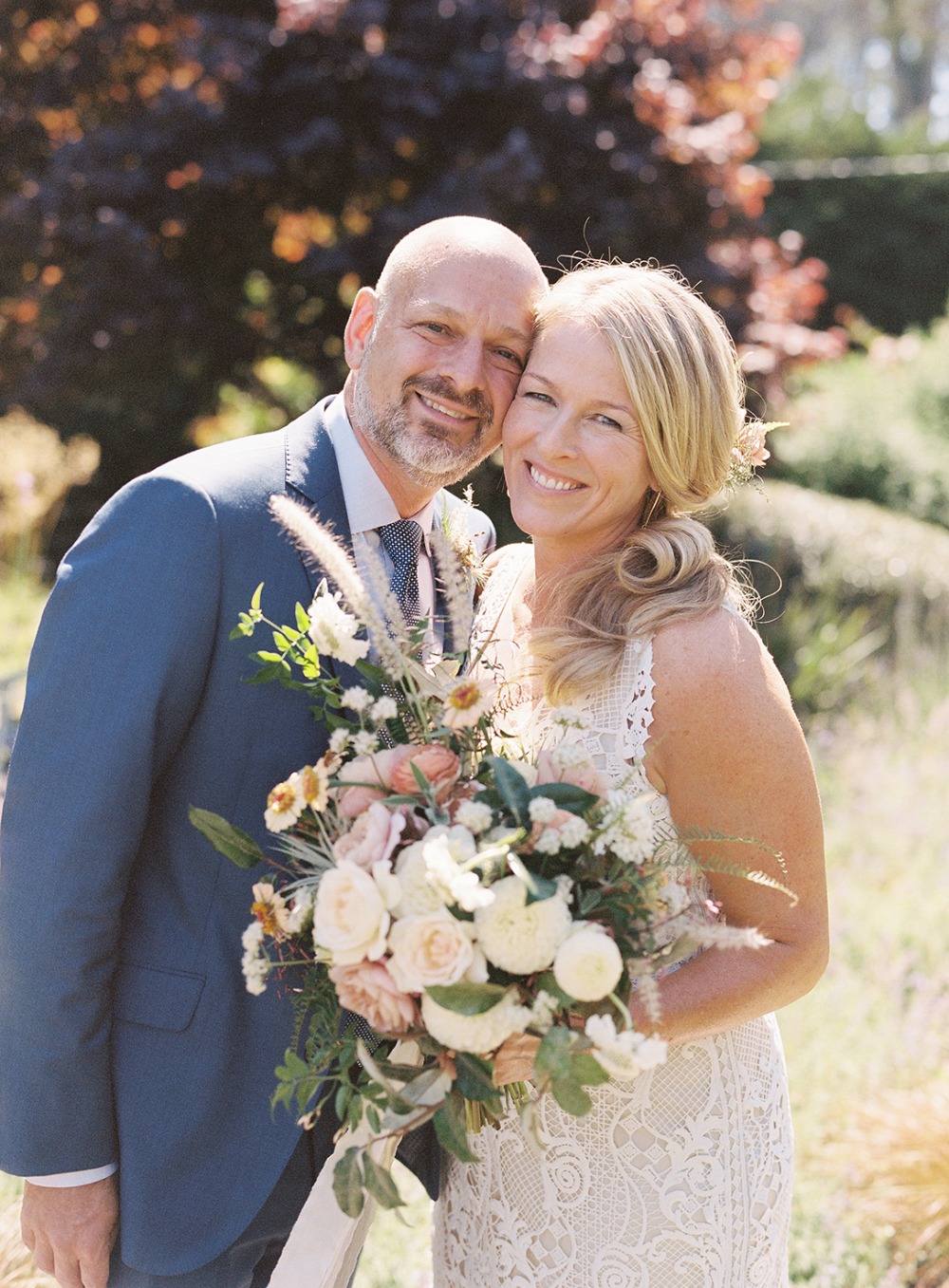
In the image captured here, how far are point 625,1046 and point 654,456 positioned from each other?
4.47 feet

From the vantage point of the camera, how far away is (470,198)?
250 inches

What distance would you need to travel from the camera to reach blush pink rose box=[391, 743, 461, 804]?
6.08 ft

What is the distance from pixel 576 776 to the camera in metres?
1.86

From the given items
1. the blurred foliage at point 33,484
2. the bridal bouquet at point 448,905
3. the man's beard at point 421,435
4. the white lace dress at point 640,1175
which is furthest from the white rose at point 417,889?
the blurred foliage at point 33,484

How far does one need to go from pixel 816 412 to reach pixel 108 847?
1099 cm

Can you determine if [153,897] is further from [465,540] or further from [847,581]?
[847,581]

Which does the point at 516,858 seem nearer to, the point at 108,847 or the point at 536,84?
the point at 108,847

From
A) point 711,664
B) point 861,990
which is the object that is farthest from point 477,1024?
point 861,990

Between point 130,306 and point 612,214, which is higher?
point 612,214

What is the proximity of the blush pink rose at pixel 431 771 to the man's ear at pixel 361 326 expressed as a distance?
4.37 feet

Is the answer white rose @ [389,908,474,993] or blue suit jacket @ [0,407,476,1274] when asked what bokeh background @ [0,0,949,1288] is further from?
white rose @ [389,908,474,993]

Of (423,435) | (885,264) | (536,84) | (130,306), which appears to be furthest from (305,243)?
(885,264)

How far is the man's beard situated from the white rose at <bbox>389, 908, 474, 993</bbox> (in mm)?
1301

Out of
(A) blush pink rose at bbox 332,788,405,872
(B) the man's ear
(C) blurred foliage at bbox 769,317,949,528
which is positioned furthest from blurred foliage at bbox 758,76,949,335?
(A) blush pink rose at bbox 332,788,405,872
